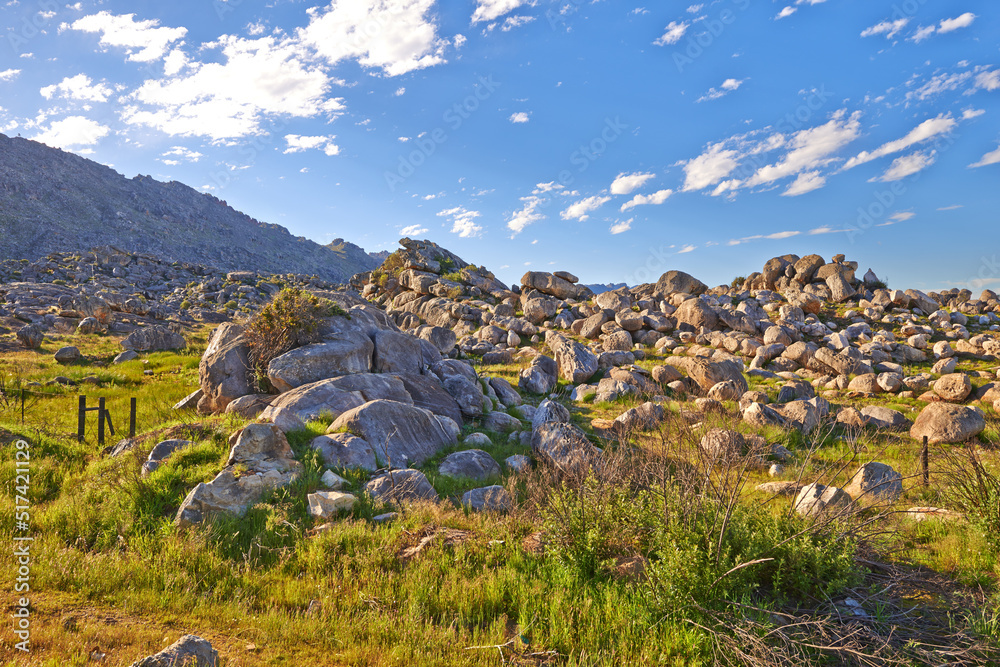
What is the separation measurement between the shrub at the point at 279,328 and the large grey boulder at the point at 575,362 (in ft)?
47.2

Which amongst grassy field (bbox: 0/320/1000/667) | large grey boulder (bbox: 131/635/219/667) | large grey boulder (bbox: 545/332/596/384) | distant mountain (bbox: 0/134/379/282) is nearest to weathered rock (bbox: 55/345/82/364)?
grassy field (bbox: 0/320/1000/667)

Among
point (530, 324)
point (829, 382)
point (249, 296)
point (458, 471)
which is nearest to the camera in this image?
point (458, 471)

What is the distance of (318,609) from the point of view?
5.22 m

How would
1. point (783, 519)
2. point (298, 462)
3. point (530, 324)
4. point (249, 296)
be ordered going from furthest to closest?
point (249, 296) < point (530, 324) < point (298, 462) < point (783, 519)

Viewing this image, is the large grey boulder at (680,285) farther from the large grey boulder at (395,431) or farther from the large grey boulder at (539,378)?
the large grey boulder at (395,431)

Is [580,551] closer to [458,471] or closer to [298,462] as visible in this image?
[458,471]

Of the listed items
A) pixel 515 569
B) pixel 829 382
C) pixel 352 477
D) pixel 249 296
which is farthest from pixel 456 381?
pixel 249 296

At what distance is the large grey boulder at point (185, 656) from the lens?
3824 millimetres

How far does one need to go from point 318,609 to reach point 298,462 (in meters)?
3.67

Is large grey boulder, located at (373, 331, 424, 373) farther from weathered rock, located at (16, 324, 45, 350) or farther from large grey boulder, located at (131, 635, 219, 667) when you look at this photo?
weathered rock, located at (16, 324, 45, 350)

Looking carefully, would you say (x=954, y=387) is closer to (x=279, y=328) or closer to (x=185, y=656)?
(x=279, y=328)

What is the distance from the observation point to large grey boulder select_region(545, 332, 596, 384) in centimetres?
2508

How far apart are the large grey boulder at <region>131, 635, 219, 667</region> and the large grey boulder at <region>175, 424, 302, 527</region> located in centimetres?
320

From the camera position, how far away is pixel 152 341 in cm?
2692
